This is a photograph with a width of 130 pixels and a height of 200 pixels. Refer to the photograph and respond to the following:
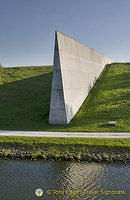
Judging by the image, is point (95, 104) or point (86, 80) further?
point (86, 80)

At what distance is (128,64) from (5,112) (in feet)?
115

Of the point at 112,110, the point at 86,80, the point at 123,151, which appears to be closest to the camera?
the point at 123,151

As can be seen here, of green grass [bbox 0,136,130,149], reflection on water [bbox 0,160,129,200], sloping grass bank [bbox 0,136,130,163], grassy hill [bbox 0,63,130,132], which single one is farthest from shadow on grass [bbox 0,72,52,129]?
reflection on water [bbox 0,160,129,200]

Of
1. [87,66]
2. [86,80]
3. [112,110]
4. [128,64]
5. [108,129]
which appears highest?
[128,64]

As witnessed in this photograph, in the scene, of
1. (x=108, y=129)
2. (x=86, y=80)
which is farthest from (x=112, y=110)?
(x=86, y=80)

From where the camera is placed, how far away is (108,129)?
21.0 meters

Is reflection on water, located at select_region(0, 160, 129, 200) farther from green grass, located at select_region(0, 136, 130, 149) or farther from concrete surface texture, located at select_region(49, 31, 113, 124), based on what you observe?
concrete surface texture, located at select_region(49, 31, 113, 124)

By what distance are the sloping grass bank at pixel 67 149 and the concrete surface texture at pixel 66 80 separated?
21.3 feet

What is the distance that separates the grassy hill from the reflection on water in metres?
7.45

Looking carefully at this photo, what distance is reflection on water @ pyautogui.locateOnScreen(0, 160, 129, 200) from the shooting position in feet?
34.7

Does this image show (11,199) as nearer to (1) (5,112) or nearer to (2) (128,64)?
(1) (5,112)

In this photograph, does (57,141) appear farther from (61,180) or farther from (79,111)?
(79,111)

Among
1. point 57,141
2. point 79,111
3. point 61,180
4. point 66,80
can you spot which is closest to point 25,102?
point 79,111

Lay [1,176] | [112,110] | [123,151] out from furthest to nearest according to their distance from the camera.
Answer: [112,110] → [123,151] → [1,176]
